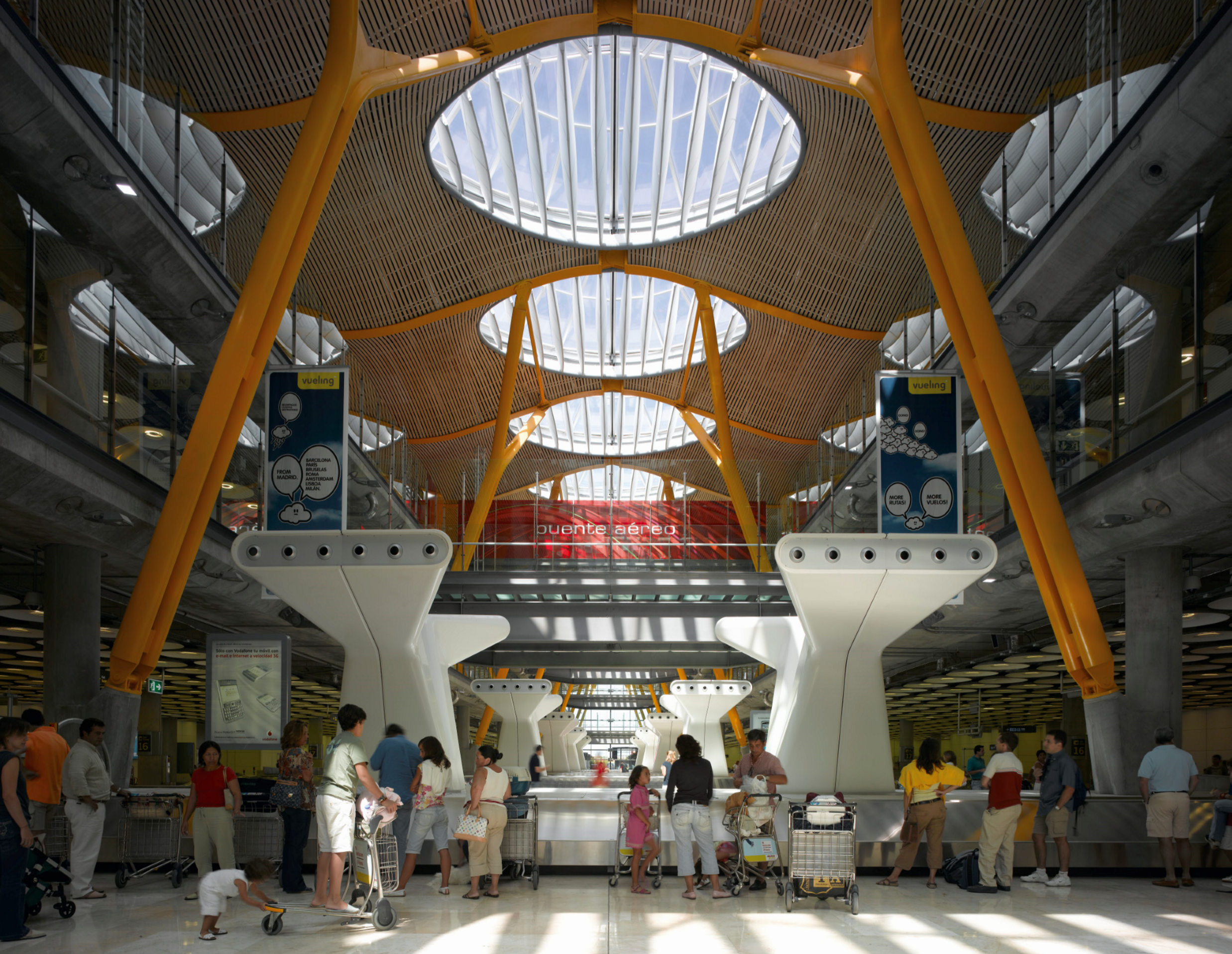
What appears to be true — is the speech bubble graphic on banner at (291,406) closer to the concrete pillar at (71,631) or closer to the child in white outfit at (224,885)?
the concrete pillar at (71,631)

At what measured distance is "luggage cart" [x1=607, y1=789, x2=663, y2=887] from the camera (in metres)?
11.8

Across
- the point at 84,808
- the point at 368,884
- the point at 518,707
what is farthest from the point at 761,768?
the point at 518,707

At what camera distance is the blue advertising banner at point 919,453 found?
53.4ft

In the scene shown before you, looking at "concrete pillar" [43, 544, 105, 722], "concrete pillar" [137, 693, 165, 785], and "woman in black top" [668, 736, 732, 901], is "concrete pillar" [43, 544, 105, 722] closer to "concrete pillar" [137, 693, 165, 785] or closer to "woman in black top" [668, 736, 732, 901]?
"woman in black top" [668, 736, 732, 901]

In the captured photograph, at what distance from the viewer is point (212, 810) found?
10953 millimetres

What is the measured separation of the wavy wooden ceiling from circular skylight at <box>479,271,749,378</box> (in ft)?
2.99

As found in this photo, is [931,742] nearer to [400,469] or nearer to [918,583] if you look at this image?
[918,583]

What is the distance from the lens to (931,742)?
11945 millimetres

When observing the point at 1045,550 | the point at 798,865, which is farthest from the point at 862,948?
the point at 1045,550

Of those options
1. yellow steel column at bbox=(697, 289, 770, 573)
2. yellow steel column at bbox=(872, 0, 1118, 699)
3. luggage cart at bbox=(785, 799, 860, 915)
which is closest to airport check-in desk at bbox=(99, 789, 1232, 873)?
luggage cart at bbox=(785, 799, 860, 915)

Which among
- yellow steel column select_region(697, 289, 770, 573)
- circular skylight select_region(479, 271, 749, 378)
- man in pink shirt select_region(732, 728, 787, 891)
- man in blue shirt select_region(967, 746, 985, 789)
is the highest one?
circular skylight select_region(479, 271, 749, 378)

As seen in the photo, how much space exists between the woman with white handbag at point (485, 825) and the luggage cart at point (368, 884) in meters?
0.84

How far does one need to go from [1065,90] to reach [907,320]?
11.9 m

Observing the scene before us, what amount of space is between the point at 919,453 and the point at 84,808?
470 inches
